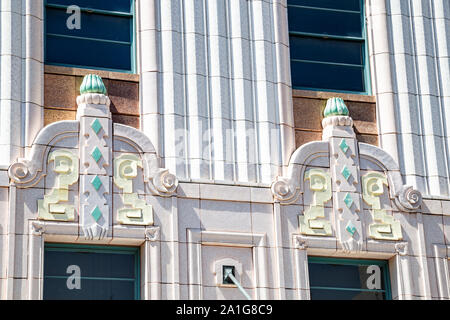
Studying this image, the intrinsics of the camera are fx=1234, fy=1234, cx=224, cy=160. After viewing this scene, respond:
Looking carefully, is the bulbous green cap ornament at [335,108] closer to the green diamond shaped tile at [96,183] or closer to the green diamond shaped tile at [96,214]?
the green diamond shaped tile at [96,183]

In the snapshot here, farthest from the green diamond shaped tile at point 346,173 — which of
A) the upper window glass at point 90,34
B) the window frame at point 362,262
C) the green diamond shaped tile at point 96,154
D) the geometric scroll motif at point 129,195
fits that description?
the green diamond shaped tile at point 96,154

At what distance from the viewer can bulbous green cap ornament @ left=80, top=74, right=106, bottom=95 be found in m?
23.0

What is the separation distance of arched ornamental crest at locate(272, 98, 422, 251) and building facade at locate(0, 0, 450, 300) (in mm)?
28

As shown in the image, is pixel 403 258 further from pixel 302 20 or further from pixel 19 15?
pixel 19 15

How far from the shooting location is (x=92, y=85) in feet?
75.4

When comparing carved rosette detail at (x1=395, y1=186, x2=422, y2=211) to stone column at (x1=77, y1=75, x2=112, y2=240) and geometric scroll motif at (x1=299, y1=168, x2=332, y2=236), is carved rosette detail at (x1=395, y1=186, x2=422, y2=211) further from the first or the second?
stone column at (x1=77, y1=75, x2=112, y2=240)

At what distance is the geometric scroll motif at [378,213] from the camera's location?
934 inches

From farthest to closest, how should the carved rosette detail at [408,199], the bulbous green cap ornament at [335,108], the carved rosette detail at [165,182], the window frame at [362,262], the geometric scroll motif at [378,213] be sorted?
the bulbous green cap ornament at [335,108], the carved rosette detail at [408,199], the geometric scroll motif at [378,213], the window frame at [362,262], the carved rosette detail at [165,182]

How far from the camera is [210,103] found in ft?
78.2

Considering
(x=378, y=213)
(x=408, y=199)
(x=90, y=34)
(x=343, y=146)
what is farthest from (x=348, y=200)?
(x=90, y=34)

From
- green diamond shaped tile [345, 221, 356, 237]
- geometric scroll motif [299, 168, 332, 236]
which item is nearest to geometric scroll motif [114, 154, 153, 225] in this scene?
geometric scroll motif [299, 168, 332, 236]

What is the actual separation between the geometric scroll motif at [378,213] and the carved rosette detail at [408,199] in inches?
12.5

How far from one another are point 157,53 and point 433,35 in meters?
6.09
